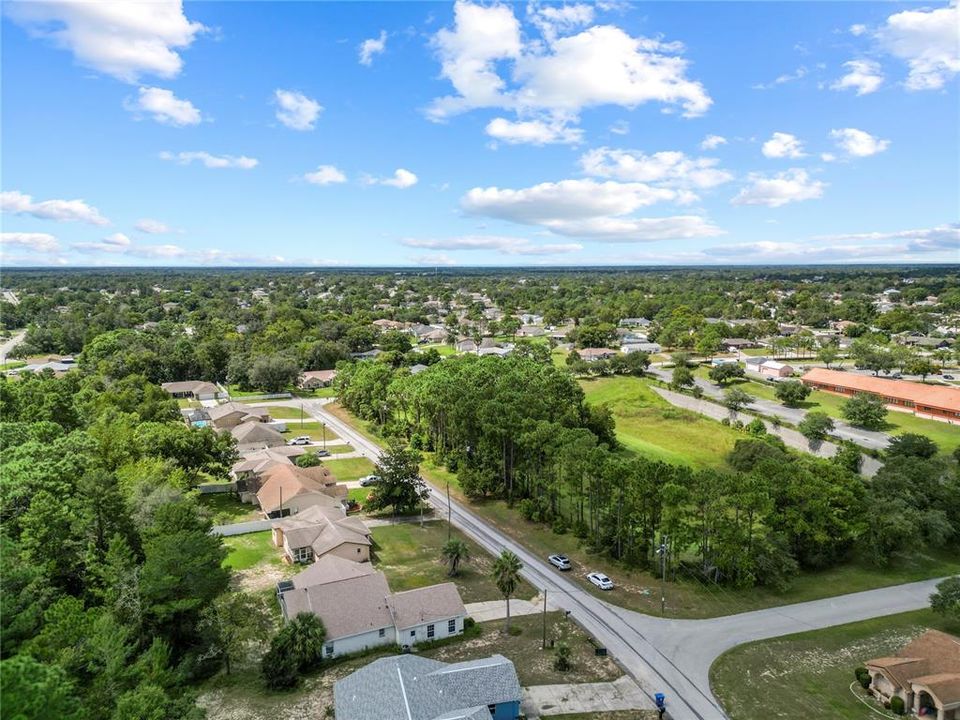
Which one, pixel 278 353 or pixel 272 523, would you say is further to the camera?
pixel 278 353

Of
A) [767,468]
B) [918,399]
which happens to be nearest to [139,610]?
[767,468]

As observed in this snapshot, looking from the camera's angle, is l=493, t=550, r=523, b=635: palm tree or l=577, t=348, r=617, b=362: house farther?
l=577, t=348, r=617, b=362: house

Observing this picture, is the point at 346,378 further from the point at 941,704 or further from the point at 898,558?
the point at 941,704

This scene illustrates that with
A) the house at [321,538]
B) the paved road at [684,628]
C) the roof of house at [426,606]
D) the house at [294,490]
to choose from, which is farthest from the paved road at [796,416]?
the house at [294,490]

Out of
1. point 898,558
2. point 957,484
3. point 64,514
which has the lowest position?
point 898,558

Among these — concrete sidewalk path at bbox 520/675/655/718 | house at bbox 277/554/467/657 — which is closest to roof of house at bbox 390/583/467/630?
house at bbox 277/554/467/657

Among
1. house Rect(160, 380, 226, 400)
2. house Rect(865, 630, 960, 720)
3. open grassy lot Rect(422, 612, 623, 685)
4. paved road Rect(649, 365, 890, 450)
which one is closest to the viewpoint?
house Rect(865, 630, 960, 720)

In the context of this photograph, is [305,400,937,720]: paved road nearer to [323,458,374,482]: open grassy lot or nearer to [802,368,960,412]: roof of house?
[323,458,374,482]: open grassy lot

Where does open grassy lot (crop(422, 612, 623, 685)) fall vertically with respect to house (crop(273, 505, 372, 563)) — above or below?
below
